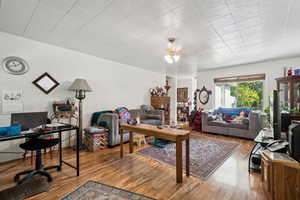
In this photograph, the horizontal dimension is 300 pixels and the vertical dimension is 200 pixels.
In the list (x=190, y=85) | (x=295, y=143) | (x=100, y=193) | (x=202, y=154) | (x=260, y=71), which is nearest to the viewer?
(x=295, y=143)

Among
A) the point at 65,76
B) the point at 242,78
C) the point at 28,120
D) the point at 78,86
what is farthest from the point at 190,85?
the point at 28,120

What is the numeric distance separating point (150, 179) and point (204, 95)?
4490 mm

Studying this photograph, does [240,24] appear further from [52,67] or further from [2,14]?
[52,67]

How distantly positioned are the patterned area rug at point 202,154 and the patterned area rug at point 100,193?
0.97m

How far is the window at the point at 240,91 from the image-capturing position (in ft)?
15.3

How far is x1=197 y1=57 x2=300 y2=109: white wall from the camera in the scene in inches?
160

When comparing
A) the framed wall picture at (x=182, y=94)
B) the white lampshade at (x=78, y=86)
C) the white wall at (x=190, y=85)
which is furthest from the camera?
A: the framed wall picture at (x=182, y=94)

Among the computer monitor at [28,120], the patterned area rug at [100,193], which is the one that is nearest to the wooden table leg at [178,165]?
the patterned area rug at [100,193]

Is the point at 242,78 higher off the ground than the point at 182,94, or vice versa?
the point at 242,78

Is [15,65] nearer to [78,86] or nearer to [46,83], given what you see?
[46,83]

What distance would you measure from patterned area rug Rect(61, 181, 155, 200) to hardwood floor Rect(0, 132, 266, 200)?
9 cm

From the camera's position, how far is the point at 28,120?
6.02 feet

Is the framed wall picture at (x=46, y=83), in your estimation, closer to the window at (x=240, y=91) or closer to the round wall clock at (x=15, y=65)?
the round wall clock at (x=15, y=65)

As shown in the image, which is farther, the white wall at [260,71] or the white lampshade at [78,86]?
the white wall at [260,71]
